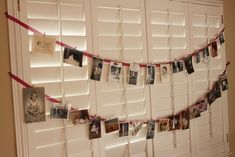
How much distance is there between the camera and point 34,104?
154cm

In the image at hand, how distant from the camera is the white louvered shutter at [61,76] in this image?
61.9 inches

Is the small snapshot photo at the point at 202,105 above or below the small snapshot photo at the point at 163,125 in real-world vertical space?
above

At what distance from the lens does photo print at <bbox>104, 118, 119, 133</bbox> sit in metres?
1.83

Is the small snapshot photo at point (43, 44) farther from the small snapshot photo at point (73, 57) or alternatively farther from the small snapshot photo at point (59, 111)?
the small snapshot photo at point (59, 111)

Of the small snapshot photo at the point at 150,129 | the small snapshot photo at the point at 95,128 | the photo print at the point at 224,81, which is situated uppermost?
the photo print at the point at 224,81

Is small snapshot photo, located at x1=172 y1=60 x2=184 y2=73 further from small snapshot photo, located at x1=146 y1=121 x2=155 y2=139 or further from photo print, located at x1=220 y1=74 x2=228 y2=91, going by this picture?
photo print, located at x1=220 y1=74 x2=228 y2=91

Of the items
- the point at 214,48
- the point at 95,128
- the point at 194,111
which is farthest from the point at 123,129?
the point at 214,48

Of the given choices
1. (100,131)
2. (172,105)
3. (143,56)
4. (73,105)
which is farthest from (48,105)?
(172,105)

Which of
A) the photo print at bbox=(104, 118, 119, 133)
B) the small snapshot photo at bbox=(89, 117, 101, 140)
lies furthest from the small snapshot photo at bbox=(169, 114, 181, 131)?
the small snapshot photo at bbox=(89, 117, 101, 140)

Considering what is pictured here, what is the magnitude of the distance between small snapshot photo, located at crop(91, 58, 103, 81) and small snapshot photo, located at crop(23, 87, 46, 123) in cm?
34

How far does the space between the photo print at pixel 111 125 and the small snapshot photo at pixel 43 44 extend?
570 mm

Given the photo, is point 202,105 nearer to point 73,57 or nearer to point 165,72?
point 165,72

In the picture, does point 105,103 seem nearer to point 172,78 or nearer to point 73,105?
point 73,105

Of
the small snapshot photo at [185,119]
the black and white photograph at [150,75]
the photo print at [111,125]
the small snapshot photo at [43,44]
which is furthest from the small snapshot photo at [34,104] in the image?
the small snapshot photo at [185,119]
